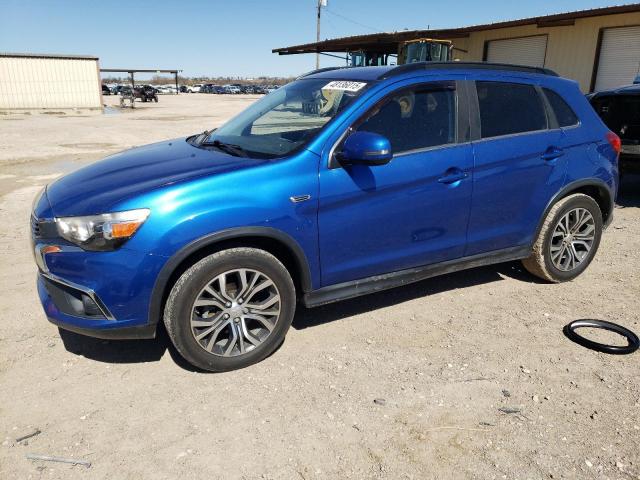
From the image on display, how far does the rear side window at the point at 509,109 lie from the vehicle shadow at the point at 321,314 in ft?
4.71

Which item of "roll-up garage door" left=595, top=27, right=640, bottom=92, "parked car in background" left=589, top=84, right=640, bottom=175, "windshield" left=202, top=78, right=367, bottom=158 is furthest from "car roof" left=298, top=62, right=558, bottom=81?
"roll-up garage door" left=595, top=27, right=640, bottom=92

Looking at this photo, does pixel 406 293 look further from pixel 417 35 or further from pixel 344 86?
pixel 417 35

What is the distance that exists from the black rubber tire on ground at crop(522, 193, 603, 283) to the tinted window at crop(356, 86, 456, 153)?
4.34ft

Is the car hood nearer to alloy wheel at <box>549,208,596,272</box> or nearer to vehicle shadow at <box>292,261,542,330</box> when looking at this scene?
vehicle shadow at <box>292,261,542,330</box>

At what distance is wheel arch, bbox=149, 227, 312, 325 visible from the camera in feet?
9.52

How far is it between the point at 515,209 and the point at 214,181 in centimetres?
244

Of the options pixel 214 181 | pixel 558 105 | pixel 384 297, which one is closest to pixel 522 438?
pixel 384 297

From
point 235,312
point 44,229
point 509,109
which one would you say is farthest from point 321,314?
point 509,109

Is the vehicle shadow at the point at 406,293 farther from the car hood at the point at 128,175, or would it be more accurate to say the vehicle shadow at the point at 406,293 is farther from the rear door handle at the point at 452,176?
the car hood at the point at 128,175

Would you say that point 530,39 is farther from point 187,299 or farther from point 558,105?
point 187,299

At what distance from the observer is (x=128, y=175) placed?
10.8 feet

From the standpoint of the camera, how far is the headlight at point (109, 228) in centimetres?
281

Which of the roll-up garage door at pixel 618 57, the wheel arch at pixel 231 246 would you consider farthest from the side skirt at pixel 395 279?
the roll-up garage door at pixel 618 57

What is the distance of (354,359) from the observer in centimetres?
342
